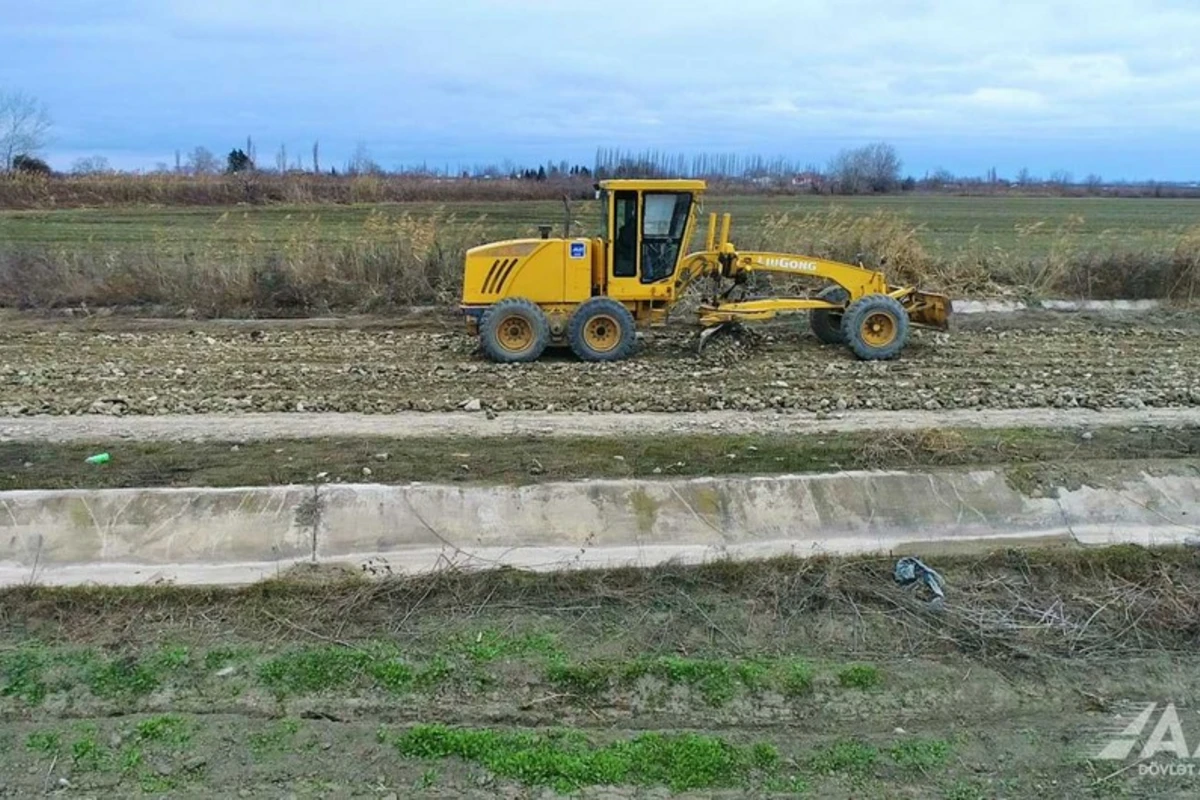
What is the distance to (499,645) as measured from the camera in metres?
5.48

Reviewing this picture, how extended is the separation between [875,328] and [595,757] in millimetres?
9173

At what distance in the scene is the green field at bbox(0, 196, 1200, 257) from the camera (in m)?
23.8

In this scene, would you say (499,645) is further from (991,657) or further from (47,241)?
(47,241)

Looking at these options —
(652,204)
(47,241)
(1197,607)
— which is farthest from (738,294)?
(47,241)

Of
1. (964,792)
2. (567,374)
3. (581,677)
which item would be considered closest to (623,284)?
(567,374)

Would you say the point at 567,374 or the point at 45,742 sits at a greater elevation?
the point at 567,374

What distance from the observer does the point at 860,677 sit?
16.8ft

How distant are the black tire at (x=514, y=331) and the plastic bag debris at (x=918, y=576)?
662 centimetres

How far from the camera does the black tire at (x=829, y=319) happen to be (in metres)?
13.1

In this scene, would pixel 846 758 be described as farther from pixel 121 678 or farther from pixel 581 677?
pixel 121 678

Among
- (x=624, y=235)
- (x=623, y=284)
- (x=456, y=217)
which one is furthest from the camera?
(x=456, y=217)

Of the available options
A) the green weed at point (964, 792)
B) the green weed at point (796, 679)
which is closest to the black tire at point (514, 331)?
the green weed at point (796, 679)

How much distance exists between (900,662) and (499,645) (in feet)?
7.33

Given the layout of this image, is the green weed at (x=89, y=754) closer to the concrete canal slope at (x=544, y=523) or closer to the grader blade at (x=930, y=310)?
the concrete canal slope at (x=544, y=523)
